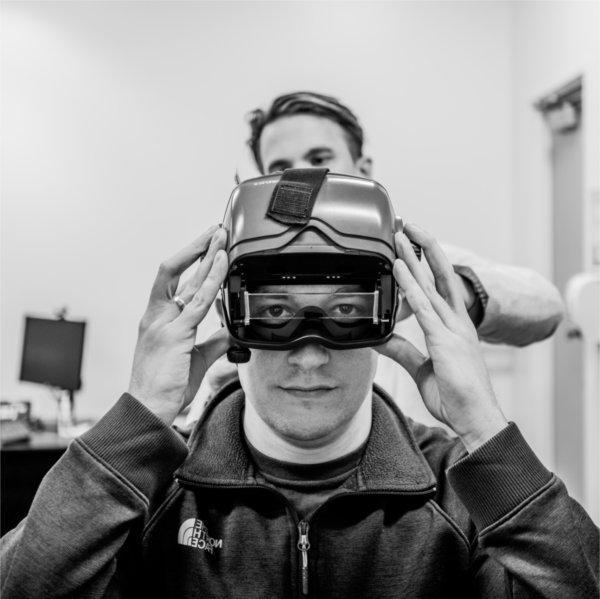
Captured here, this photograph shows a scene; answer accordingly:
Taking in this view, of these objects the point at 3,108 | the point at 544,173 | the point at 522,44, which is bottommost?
the point at 544,173

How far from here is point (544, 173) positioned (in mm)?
2953

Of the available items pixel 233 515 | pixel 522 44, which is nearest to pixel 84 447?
pixel 233 515

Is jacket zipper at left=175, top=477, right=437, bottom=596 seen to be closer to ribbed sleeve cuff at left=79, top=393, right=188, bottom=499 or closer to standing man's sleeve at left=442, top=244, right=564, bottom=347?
ribbed sleeve cuff at left=79, top=393, right=188, bottom=499

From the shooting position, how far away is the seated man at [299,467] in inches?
31.5

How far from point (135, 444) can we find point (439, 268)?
0.57 m

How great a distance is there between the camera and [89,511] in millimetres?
792

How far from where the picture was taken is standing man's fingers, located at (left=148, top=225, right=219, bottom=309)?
94 centimetres

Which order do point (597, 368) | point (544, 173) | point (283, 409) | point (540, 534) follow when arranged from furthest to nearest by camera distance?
point (544, 173) → point (597, 368) → point (283, 409) → point (540, 534)

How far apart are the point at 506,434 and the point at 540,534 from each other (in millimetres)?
136

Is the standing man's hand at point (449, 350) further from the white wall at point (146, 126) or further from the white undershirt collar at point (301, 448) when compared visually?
the white wall at point (146, 126)

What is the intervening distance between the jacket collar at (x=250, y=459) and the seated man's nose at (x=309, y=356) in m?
0.21

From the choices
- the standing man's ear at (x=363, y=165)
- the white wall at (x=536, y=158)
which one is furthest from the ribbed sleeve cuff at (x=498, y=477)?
the white wall at (x=536, y=158)

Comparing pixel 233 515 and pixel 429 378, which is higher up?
pixel 429 378

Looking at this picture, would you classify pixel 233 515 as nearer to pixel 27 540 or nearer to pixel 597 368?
pixel 27 540
